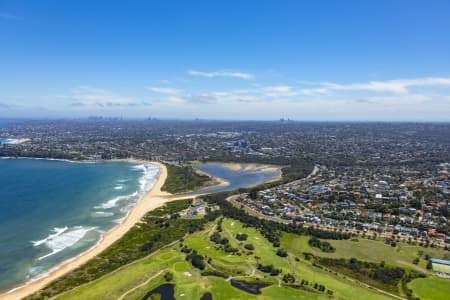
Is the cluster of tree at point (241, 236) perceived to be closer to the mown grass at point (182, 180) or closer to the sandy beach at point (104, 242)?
the sandy beach at point (104, 242)

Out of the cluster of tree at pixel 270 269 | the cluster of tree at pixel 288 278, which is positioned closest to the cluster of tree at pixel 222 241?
the cluster of tree at pixel 270 269

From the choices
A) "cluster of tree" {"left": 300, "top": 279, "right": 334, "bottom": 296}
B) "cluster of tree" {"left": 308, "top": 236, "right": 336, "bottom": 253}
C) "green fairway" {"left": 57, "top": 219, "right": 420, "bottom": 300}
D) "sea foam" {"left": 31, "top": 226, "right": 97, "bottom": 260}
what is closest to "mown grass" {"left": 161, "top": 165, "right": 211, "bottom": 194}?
"sea foam" {"left": 31, "top": 226, "right": 97, "bottom": 260}

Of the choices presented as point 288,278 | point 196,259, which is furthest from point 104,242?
point 288,278

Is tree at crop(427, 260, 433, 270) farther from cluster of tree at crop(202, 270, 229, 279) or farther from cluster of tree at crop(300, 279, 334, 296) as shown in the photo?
cluster of tree at crop(202, 270, 229, 279)

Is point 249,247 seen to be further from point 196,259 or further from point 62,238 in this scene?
point 62,238

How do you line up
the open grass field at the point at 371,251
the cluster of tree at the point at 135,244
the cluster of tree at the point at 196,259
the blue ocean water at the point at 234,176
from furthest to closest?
the blue ocean water at the point at 234,176, the open grass field at the point at 371,251, the cluster of tree at the point at 196,259, the cluster of tree at the point at 135,244

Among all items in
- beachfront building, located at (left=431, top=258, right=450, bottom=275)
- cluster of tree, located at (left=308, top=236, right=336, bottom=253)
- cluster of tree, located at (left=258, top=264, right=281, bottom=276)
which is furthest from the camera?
cluster of tree, located at (left=308, top=236, right=336, bottom=253)

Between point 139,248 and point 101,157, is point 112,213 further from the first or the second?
point 101,157

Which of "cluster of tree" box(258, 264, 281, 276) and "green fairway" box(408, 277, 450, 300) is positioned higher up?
"cluster of tree" box(258, 264, 281, 276)
